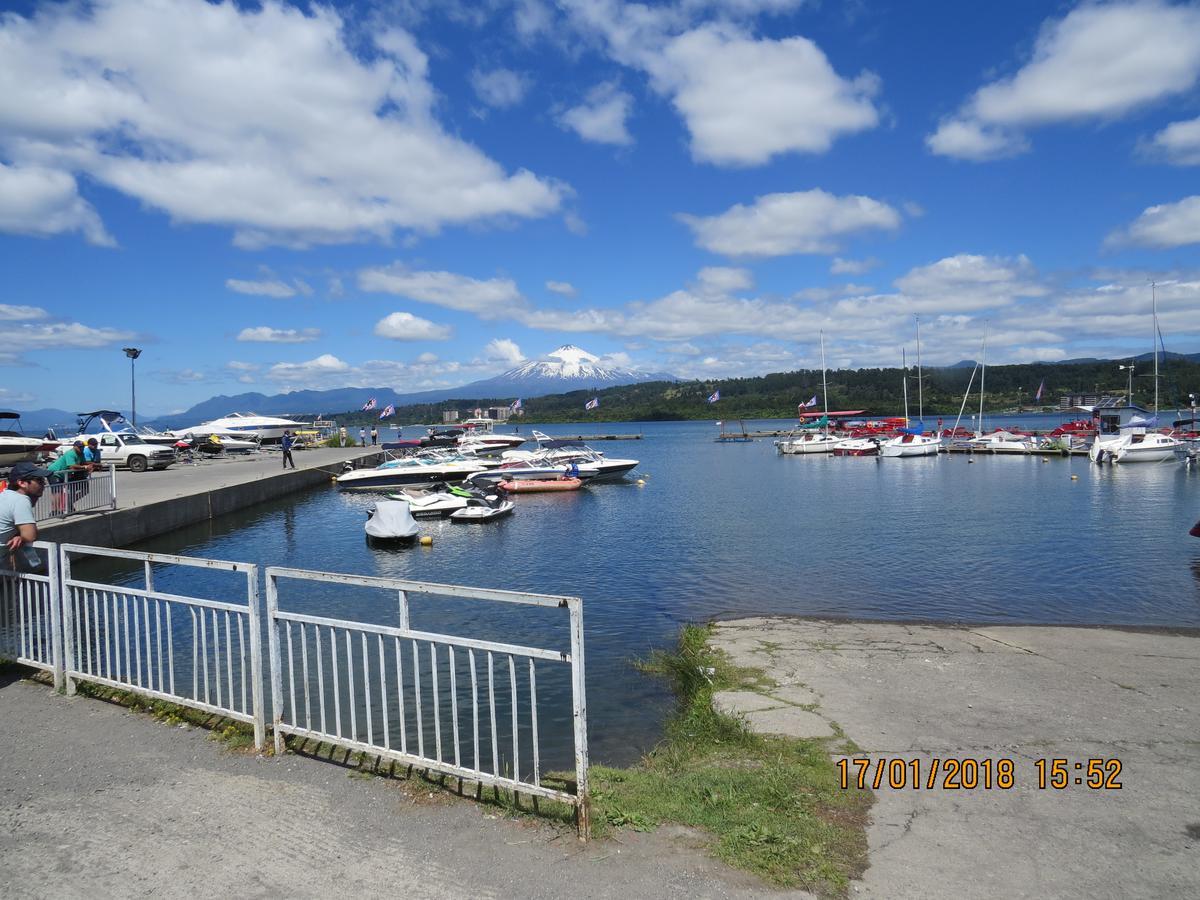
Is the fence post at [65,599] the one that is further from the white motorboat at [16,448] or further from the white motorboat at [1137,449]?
the white motorboat at [1137,449]

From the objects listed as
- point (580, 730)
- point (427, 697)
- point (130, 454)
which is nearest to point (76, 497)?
point (427, 697)

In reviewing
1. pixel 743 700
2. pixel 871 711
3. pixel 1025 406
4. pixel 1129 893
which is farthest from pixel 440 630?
pixel 1025 406

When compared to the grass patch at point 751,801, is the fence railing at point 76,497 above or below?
above

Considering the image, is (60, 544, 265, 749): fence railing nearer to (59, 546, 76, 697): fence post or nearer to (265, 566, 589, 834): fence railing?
(59, 546, 76, 697): fence post

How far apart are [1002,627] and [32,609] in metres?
13.1

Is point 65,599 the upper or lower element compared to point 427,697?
upper

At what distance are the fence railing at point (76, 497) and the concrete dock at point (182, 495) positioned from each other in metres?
0.28

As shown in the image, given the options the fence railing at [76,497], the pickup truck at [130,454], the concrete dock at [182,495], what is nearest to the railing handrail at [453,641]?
the concrete dock at [182,495]

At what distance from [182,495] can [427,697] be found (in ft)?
66.1

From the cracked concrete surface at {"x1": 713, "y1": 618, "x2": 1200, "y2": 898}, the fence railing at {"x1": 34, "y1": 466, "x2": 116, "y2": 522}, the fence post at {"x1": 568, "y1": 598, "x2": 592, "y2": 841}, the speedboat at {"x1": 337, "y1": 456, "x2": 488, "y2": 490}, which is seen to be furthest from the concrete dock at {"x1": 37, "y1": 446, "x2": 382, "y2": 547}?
the fence post at {"x1": 568, "y1": 598, "x2": 592, "y2": 841}

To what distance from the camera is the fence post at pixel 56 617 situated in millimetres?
6984

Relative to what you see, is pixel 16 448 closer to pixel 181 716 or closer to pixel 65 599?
pixel 65 599

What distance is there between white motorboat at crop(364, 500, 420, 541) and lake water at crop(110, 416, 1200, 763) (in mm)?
606

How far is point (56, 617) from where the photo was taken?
7043 millimetres
